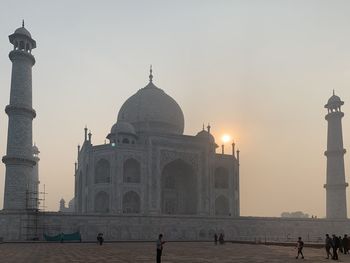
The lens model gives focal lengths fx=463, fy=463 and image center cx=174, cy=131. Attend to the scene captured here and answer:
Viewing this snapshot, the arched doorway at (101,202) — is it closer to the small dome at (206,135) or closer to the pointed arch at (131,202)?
the pointed arch at (131,202)

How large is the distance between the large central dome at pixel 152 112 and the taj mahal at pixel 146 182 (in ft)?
0.37

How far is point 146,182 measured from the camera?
4306 centimetres

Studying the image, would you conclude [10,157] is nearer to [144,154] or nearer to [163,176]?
[144,154]

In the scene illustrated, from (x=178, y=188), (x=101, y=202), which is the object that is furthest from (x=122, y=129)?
(x=178, y=188)

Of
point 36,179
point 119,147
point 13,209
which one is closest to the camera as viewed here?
point 13,209

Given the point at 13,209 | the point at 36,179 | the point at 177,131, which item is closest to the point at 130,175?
the point at 177,131

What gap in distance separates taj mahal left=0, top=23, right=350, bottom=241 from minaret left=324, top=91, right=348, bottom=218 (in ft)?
0.31

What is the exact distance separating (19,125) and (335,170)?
30326 mm

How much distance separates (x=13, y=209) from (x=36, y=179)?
36266 millimetres

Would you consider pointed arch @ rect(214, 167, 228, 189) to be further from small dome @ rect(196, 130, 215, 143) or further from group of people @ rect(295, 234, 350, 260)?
group of people @ rect(295, 234, 350, 260)

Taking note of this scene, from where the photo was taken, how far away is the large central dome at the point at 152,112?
50531 mm

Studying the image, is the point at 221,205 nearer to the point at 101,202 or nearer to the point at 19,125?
the point at 101,202

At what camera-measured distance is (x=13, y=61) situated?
1372 inches

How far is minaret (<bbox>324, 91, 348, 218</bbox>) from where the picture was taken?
150 feet
